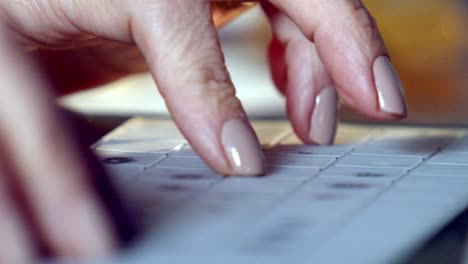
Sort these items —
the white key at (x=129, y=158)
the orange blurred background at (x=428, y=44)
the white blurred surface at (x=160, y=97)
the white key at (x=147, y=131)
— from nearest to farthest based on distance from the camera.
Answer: the white key at (x=129, y=158), the white key at (x=147, y=131), the white blurred surface at (x=160, y=97), the orange blurred background at (x=428, y=44)

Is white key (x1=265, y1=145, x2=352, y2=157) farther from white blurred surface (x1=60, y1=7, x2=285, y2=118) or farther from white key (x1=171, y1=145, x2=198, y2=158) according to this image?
white blurred surface (x1=60, y1=7, x2=285, y2=118)

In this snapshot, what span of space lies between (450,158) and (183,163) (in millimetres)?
216

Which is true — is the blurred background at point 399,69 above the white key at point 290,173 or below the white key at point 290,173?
below

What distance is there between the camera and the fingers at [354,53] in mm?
632

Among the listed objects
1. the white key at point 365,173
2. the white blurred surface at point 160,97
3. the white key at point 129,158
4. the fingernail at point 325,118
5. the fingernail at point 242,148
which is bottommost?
the white blurred surface at point 160,97

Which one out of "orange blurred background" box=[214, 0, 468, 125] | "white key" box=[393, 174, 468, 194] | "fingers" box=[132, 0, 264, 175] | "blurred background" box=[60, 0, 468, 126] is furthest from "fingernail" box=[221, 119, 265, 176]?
"orange blurred background" box=[214, 0, 468, 125]

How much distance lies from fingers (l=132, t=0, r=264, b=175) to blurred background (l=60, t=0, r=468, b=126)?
178mm

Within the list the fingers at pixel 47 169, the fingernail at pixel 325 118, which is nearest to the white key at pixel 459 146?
the fingernail at pixel 325 118

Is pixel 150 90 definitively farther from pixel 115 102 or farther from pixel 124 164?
pixel 124 164

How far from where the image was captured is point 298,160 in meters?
0.62

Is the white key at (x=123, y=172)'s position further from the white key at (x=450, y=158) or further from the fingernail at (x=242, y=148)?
the white key at (x=450, y=158)

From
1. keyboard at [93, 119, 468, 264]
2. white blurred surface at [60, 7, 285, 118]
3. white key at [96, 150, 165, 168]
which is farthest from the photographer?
white blurred surface at [60, 7, 285, 118]

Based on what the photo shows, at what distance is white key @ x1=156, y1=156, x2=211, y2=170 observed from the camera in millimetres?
607

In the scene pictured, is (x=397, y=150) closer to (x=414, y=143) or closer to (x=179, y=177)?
(x=414, y=143)
